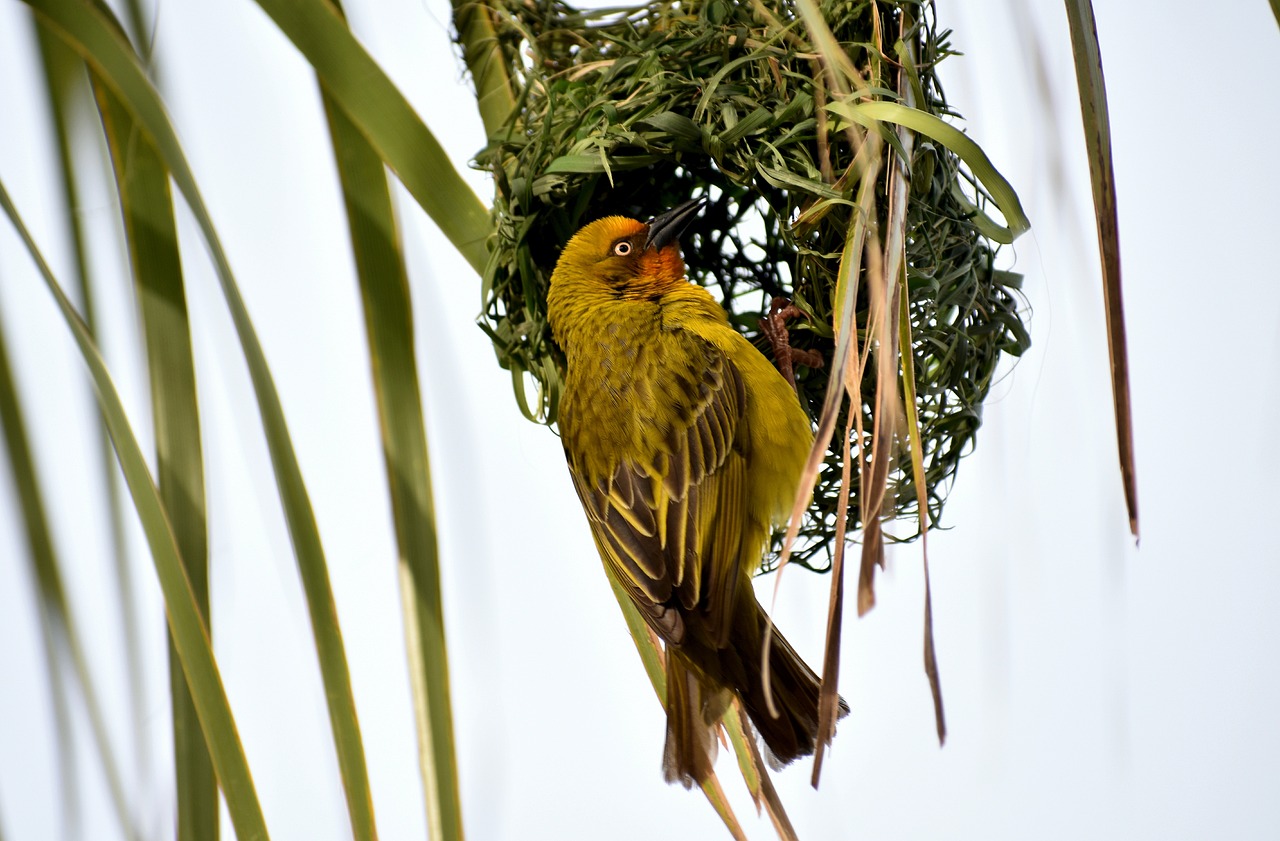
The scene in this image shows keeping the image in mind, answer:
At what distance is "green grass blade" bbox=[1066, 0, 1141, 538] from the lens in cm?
67

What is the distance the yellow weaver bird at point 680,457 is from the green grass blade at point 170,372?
53cm

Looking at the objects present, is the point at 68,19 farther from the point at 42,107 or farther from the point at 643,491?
the point at 643,491

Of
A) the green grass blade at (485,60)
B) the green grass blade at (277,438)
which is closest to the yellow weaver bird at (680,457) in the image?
the green grass blade at (485,60)

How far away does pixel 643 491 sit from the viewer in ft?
4.91

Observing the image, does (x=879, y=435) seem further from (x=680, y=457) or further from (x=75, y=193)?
(x=75, y=193)

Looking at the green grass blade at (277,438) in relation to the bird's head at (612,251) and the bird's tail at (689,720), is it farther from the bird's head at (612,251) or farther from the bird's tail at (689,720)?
the bird's head at (612,251)

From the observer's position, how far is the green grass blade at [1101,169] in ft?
2.19

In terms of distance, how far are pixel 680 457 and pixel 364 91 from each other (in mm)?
605

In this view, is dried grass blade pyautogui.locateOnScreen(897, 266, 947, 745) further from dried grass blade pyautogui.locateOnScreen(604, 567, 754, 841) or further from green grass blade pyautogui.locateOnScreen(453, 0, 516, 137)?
green grass blade pyautogui.locateOnScreen(453, 0, 516, 137)

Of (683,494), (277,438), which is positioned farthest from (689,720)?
(277,438)

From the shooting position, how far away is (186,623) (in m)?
0.90

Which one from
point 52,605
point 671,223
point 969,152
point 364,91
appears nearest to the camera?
point 969,152

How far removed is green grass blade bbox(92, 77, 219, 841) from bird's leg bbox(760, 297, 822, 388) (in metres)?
0.73

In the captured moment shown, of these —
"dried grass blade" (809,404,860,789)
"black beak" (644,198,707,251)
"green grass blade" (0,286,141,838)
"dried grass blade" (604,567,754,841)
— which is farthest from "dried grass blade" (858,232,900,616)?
"black beak" (644,198,707,251)
